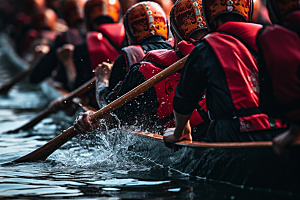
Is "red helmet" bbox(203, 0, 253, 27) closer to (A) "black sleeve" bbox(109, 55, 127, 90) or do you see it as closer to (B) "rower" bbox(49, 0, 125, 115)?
(A) "black sleeve" bbox(109, 55, 127, 90)

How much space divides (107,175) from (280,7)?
1.87 m

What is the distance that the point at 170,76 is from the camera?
353cm

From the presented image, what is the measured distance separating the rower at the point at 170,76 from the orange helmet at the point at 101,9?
9.09 feet

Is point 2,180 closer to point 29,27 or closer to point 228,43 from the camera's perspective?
point 228,43

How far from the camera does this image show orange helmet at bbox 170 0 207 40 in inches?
139

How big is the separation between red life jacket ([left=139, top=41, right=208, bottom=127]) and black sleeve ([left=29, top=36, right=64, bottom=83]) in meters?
4.23

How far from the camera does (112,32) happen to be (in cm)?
589

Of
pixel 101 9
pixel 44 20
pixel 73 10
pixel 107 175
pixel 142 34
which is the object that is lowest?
pixel 107 175

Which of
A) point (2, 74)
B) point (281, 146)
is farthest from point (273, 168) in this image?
point (2, 74)

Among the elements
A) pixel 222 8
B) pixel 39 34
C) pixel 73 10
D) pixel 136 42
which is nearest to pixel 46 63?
pixel 73 10

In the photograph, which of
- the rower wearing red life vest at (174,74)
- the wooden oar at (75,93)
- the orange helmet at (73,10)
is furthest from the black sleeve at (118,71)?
the orange helmet at (73,10)

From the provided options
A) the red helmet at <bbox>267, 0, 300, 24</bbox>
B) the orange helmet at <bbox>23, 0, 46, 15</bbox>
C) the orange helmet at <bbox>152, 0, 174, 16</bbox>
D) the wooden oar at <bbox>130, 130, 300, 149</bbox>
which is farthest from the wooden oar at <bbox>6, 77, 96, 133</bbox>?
the orange helmet at <bbox>23, 0, 46, 15</bbox>

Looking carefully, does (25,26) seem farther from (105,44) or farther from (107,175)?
(107,175)

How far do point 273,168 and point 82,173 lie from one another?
1.69 m
